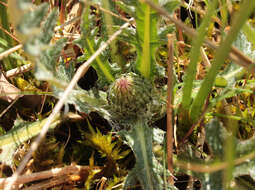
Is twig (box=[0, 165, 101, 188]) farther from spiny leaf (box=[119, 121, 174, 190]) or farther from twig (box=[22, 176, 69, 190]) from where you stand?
spiny leaf (box=[119, 121, 174, 190])

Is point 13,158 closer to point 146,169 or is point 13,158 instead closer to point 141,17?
point 146,169

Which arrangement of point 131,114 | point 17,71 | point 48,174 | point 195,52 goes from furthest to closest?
point 17,71
point 131,114
point 48,174
point 195,52

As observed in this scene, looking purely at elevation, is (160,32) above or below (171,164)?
above

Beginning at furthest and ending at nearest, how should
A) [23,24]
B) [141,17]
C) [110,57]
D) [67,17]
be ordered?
[67,17]
[110,57]
[141,17]
[23,24]

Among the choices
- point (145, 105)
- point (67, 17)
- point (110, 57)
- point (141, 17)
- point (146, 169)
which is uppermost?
point (67, 17)

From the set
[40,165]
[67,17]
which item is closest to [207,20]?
[40,165]

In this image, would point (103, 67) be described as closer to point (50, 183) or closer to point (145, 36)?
point (145, 36)

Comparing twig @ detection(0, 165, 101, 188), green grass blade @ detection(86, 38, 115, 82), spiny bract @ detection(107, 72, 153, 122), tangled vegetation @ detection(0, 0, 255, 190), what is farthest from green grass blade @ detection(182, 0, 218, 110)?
twig @ detection(0, 165, 101, 188)

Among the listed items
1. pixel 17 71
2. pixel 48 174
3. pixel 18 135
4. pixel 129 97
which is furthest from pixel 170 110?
pixel 17 71
